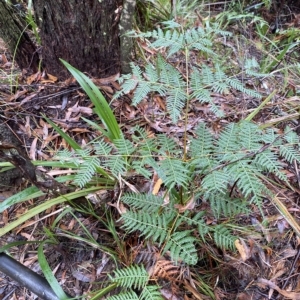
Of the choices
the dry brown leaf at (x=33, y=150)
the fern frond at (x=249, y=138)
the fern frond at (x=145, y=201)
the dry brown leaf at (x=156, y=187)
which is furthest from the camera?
the dry brown leaf at (x=33, y=150)

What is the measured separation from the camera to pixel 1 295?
146 cm

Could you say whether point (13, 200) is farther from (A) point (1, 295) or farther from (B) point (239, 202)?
(B) point (239, 202)

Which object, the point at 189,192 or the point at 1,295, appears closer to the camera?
the point at 189,192

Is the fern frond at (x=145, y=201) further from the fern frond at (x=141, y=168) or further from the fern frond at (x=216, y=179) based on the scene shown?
the fern frond at (x=216, y=179)

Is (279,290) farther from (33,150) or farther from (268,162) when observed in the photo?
(33,150)

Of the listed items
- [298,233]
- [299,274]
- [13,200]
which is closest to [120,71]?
[13,200]

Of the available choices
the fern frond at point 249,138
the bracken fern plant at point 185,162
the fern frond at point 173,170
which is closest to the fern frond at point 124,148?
the bracken fern plant at point 185,162

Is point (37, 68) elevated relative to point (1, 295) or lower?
elevated

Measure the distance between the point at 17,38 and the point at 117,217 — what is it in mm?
1122

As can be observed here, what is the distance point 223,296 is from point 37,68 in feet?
5.00

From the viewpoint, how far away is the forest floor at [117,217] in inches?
50.0

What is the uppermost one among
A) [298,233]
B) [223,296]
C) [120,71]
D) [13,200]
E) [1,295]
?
[120,71]

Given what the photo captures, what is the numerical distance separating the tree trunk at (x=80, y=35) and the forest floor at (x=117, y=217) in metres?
0.10

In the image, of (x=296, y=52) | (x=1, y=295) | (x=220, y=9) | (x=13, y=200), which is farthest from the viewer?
(x=220, y=9)
